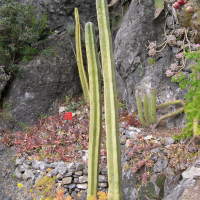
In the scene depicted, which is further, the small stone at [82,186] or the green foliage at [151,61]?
the green foliage at [151,61]

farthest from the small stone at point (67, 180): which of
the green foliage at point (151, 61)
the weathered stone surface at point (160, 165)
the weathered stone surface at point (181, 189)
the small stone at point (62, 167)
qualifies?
the green foliage at point (151, 61)

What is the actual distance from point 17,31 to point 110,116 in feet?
15.3

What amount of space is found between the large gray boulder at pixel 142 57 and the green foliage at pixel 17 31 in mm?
2621

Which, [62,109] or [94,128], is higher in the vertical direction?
[62,109]

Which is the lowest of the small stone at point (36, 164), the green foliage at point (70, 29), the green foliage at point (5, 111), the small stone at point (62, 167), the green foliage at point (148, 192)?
the green foliage at point (148, 192)

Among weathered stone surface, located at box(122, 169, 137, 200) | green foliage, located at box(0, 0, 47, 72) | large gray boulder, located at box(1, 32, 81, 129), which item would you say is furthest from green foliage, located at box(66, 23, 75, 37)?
weathered stone surface, located at box(122, 169, 137, 200)

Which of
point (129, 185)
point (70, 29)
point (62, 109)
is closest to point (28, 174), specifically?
point (129, 185)

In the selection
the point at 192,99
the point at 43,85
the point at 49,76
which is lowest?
the point at 192,99

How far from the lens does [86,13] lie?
6684 mm

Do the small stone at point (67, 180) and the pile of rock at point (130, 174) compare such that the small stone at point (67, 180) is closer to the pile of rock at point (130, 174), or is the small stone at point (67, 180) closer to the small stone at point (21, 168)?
the pile of rock at point (130, 174)

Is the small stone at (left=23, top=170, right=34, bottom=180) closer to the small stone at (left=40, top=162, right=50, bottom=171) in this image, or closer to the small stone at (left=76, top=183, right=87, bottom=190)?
the small stone at (left=40, top=162, right=50, bottom=171)

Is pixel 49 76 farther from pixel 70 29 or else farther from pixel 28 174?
pixel 28 174

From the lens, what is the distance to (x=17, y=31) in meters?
5.53

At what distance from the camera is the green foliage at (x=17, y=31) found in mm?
5404
